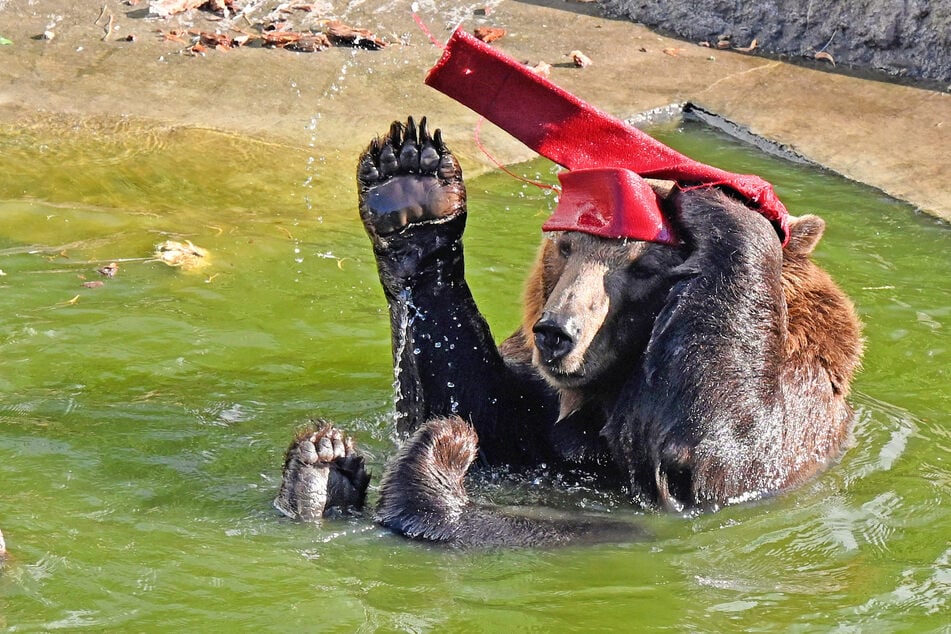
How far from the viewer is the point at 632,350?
5184mm

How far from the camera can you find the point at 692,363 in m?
4.99

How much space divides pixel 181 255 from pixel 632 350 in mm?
3755

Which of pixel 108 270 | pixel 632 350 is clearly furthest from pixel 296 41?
pixel 632 350

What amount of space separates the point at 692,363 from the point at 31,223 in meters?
5.05

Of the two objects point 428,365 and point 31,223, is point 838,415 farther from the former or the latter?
point 31,223

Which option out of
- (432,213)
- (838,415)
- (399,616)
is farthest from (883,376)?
(399,616)

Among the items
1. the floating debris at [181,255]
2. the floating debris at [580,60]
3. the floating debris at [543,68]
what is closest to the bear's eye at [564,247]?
the floating debris at [181,255]

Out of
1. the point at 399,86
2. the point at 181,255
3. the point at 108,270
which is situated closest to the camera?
the point at 108,270

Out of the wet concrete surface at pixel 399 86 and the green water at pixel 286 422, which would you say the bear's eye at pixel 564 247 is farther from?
the wet concrete surface at pixel 399 86

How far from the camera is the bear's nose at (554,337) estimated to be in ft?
15.4

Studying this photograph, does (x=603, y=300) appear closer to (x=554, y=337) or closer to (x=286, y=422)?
(x=554, y=337)

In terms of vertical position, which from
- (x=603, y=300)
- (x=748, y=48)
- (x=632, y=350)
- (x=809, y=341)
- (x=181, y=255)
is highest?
(x=748, y=48)

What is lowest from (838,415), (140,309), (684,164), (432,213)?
(140,309)

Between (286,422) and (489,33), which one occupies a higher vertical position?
(489,33)
